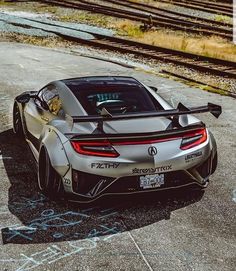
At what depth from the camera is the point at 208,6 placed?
107ft

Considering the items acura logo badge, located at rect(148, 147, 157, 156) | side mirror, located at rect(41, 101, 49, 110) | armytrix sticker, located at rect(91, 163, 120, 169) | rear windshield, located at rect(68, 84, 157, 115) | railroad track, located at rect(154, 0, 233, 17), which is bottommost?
railroad track, located at rect(154, 0, 233, 17)

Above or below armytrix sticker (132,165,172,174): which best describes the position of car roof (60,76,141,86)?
above

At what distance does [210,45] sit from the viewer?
22.2 metres

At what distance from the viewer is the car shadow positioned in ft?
19.5

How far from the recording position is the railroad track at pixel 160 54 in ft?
58.2

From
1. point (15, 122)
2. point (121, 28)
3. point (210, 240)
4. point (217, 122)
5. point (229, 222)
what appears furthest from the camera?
point (121, 28)

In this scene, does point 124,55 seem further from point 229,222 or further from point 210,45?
point 229,222

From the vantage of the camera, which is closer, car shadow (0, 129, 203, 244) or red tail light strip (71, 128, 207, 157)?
car shadow (0, 129, 203, 244)

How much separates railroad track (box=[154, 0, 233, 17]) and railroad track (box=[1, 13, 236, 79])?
9.46m

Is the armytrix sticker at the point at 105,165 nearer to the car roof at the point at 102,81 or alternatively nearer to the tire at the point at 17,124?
the car roof at the point at 102,81

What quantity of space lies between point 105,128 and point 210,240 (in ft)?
5.98

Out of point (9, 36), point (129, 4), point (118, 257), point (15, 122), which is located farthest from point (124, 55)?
point (118, 257)

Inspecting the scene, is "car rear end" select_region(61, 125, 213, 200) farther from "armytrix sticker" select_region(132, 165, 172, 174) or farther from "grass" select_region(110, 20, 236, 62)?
"grass" select_region(110, 20, 236, 62)

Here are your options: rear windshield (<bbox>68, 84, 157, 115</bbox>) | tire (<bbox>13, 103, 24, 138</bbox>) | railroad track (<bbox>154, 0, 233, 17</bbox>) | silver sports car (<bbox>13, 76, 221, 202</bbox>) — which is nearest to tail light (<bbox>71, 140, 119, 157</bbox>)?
silver sports car (<bbox>13, 76, 221, 202</bbox>)
